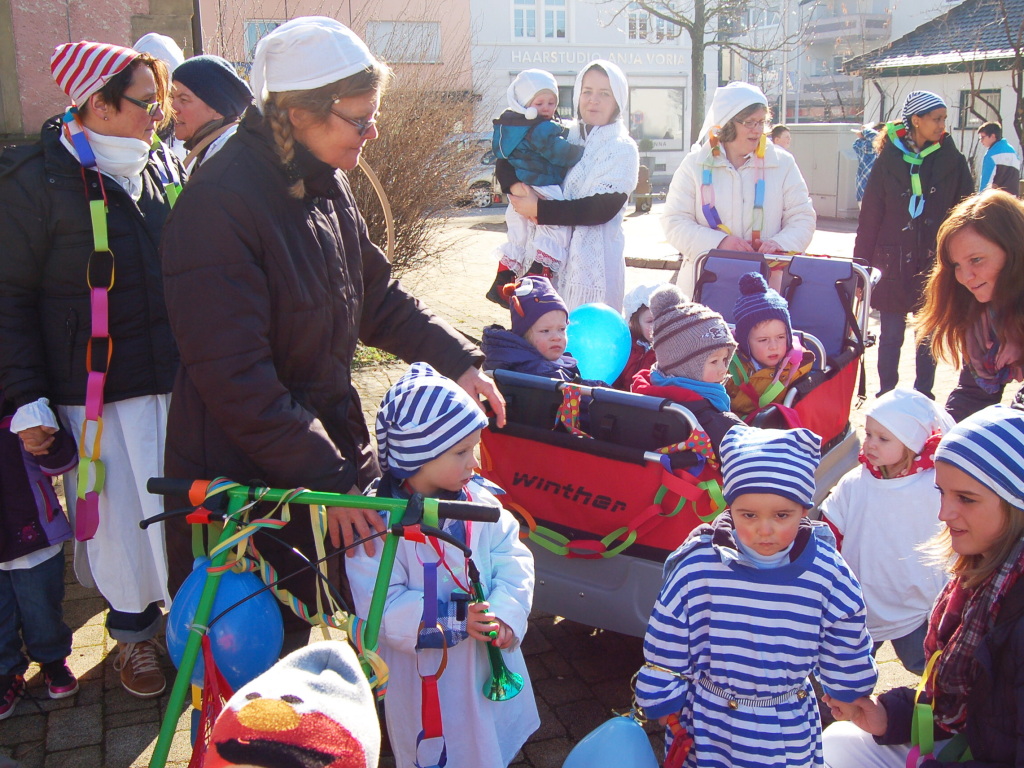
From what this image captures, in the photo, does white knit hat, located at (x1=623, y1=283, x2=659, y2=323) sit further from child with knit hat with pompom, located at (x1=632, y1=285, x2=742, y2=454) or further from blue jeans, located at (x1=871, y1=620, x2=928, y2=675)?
blue jeans, located at (x1=871, y1=620, x2=928, y2=675)

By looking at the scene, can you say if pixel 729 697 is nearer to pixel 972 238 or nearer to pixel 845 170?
pixel 972 238

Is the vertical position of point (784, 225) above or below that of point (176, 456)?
above

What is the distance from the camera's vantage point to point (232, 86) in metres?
4.25

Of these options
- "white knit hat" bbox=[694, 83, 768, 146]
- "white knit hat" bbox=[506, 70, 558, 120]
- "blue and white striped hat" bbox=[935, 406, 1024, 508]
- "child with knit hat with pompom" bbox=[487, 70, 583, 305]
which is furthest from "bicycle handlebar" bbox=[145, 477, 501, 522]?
"white knit hat" bbox=[506, 70, 558, 120]

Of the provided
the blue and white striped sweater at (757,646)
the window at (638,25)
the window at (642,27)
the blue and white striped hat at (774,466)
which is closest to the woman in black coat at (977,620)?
the blue and white striped sweater at (757,646)

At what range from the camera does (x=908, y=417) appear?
3346 millimetres

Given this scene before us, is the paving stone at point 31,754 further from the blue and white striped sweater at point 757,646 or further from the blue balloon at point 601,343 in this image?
the blue balloon at point 601,343

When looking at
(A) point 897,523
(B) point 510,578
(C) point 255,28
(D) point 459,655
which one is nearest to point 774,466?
(B) point 510,578

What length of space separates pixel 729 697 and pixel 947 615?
0.59 m

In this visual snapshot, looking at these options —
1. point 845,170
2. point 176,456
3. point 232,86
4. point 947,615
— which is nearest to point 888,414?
point 947,615

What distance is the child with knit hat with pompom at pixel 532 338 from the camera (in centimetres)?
393

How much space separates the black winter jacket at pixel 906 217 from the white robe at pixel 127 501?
17.1 feet

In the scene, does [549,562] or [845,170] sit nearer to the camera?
[549,562]

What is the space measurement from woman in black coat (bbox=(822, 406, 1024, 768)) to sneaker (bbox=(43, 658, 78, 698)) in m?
2.76
